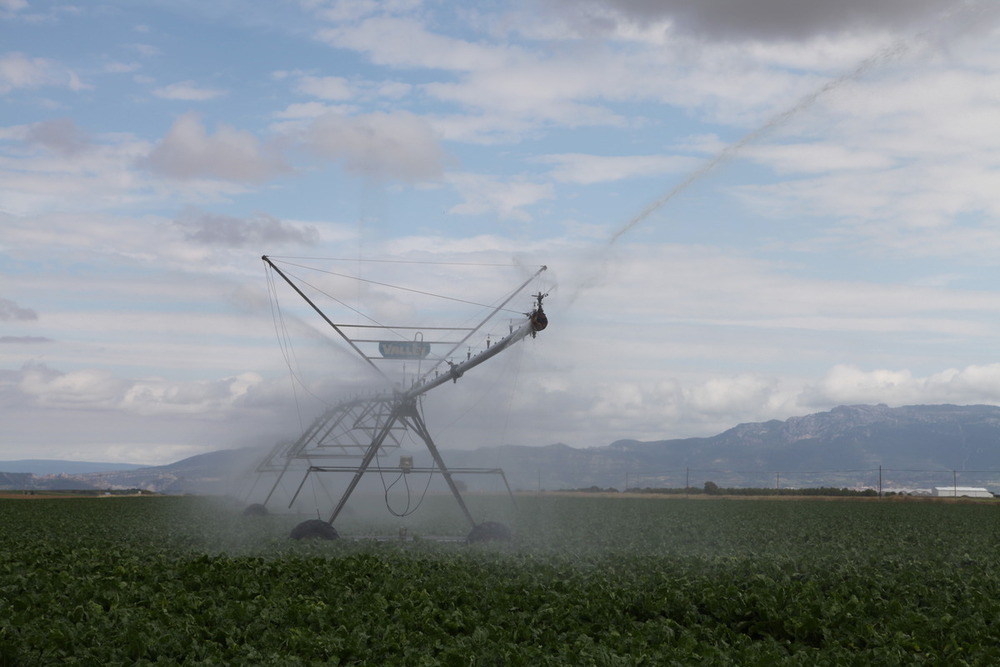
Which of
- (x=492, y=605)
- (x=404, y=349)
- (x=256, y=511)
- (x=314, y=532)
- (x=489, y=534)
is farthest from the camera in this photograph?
(x=256, y=511)

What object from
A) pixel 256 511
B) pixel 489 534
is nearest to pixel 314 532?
pixel 489 534

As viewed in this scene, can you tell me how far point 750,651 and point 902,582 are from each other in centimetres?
884

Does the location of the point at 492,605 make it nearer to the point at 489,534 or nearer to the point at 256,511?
the point at 489,534

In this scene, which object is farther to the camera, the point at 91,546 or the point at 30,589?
the point at 91,546

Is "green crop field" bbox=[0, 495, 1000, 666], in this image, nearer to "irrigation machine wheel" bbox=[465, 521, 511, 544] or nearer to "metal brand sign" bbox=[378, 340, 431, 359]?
"irrigation machine wheel" bbox=[465, 521, 511, 544]

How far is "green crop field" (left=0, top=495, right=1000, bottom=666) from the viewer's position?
14898 millimetres

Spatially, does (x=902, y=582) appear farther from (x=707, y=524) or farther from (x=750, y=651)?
(x=707, y=524)

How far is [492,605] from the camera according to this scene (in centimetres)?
1866

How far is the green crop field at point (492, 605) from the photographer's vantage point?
1490cm

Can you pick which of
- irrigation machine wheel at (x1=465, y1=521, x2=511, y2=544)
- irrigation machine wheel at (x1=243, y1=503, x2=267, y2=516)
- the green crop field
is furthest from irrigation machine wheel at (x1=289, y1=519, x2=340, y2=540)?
irrigation machine wheel at (x1=243, y1=503, x2=267, y2=516)

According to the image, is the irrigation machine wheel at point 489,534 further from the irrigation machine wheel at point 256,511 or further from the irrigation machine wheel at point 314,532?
the irrigation machine wheel at point 256,511

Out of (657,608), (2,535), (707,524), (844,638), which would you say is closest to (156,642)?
(657,608)

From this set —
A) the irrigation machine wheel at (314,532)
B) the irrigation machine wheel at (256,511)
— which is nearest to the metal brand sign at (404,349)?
the irrigation machine wheel at (314,532)

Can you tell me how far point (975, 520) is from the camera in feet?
169
